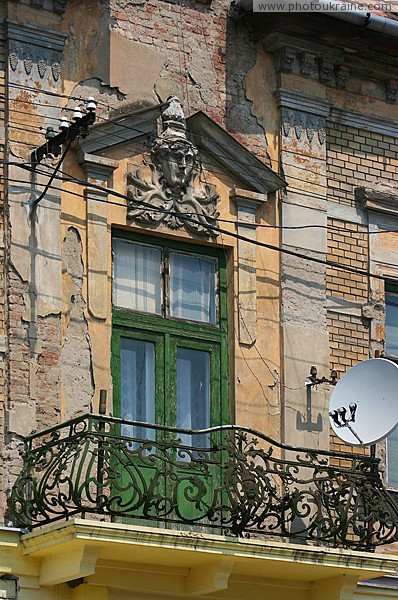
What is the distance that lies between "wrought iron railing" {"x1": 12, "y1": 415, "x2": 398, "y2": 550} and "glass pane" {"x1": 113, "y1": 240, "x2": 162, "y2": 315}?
44.2 inches

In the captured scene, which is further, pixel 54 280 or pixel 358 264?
pixel 358 264

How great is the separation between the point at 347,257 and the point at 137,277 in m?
2.26

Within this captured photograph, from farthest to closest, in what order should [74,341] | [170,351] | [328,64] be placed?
[328,64]
[170,351]
[74,341]

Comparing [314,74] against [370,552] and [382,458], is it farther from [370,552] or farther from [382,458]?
[370,552]

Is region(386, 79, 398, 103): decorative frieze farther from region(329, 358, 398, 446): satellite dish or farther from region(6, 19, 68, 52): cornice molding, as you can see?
region(6, 19, 68, 52): cornice molding

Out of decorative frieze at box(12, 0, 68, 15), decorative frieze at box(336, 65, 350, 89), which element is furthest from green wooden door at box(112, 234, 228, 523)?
decorative frieze at box(336, 65, 350, 89)

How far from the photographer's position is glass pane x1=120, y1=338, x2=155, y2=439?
1387 cm

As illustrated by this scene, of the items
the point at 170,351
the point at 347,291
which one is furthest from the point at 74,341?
the point at 347,291

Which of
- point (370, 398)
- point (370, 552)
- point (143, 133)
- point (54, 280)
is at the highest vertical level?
point (143, 133)

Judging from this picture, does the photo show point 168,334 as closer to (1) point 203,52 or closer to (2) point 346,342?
(2) point 346,342

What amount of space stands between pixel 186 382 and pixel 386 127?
3525 mm

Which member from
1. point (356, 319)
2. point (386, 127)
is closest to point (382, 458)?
point (356, 319)

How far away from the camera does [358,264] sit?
15.4 metres

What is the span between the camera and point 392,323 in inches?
620
